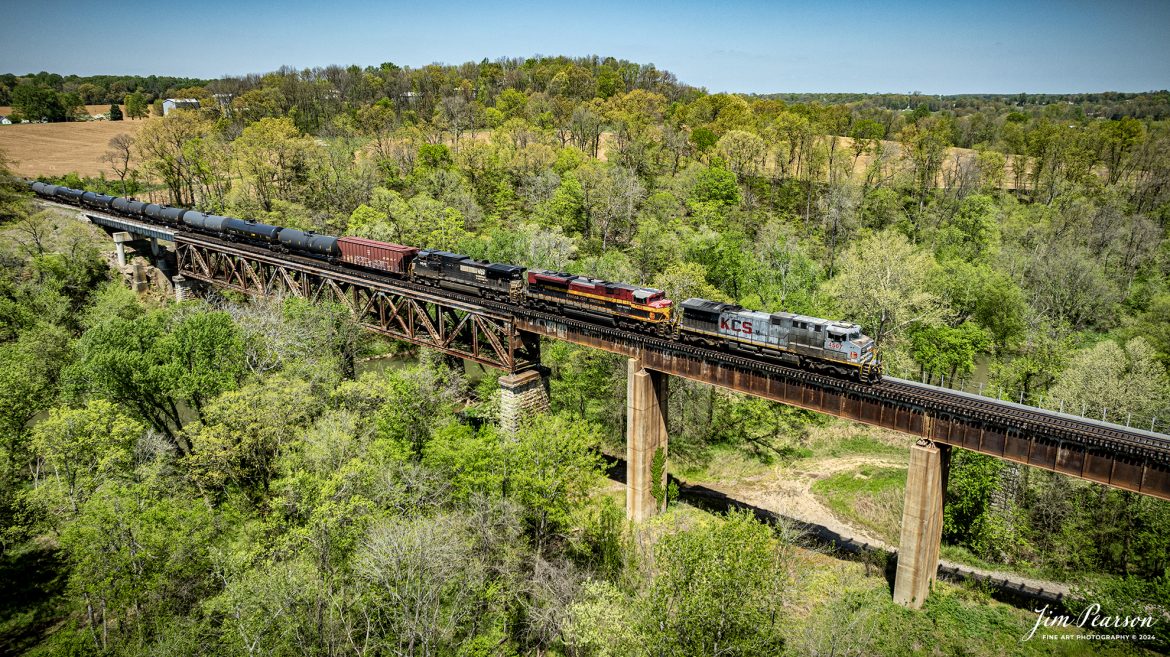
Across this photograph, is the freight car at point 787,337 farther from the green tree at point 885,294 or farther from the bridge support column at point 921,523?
the green tree at point 885,294

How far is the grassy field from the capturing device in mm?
117750

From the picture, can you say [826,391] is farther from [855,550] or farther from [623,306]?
[623,306]

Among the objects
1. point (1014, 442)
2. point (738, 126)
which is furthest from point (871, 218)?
point (1014, 442)

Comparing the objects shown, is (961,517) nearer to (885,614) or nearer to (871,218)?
(885,614)

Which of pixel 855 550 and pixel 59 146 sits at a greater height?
pixel 59 146

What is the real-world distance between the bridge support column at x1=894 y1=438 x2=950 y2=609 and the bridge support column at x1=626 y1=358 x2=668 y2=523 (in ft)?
50.0

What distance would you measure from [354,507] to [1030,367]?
167ft

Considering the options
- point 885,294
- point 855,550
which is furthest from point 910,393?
point 885,294

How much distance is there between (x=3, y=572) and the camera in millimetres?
34625

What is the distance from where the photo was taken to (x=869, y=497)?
150 ft

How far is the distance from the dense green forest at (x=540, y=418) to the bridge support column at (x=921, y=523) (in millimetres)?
1421

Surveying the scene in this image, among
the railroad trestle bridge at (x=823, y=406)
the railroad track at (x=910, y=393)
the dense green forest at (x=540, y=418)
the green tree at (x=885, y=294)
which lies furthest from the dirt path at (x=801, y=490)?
the green tree at (x=885, y=294)

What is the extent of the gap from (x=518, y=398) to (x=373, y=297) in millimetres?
16515

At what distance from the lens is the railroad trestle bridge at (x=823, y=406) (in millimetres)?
28109
